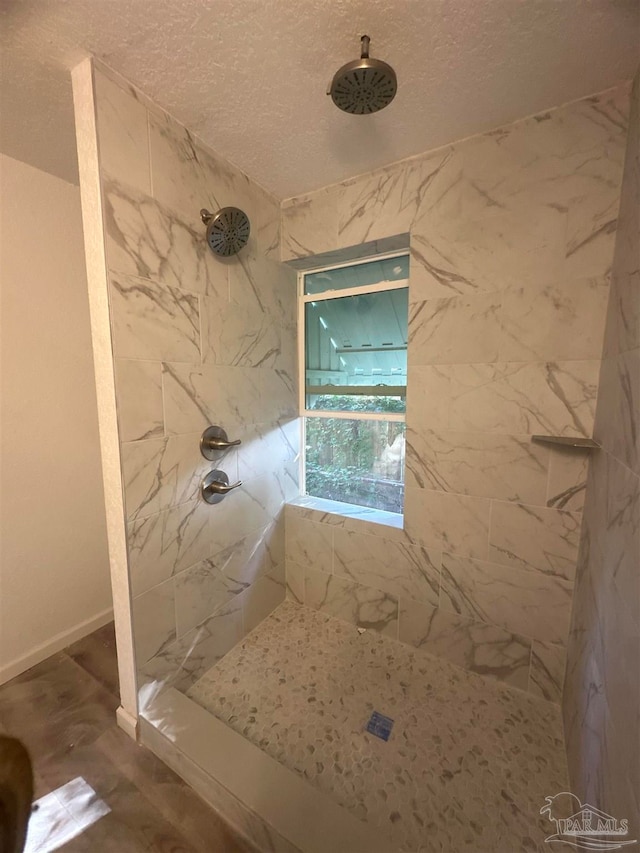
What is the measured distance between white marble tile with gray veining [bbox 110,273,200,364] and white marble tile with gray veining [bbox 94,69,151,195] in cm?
32

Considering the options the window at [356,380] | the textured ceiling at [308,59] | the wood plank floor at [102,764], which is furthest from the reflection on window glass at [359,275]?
the wood plank floor at [102,764]

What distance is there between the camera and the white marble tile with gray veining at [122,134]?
94 centimetres

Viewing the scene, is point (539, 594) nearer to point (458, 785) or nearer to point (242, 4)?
point (458, 785)

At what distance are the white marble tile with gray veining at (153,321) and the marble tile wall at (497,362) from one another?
76 cm

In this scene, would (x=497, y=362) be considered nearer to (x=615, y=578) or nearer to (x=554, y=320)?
(x=554, y=320)

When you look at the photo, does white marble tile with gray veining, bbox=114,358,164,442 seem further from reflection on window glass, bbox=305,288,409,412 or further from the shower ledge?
the shower ledge

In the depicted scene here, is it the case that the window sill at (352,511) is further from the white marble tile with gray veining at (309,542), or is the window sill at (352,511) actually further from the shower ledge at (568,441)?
the shower ledge at (568,441)

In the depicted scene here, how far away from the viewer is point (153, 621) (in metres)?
1.19

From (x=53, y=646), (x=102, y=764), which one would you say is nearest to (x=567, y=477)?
(x=102, y=764)

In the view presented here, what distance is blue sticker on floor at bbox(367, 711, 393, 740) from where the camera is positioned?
1187mm

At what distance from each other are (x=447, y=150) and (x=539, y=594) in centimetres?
180

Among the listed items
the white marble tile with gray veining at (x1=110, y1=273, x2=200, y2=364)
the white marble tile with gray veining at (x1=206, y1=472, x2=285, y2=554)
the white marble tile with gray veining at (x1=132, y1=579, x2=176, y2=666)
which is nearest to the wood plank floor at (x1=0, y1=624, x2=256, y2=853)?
the white marble tile with gray veining at (x1=132, y1=579, x2=176, y2=666)

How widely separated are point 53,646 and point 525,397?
2445 millimetres

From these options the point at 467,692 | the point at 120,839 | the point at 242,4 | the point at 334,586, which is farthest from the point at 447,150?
the point at 120,839
